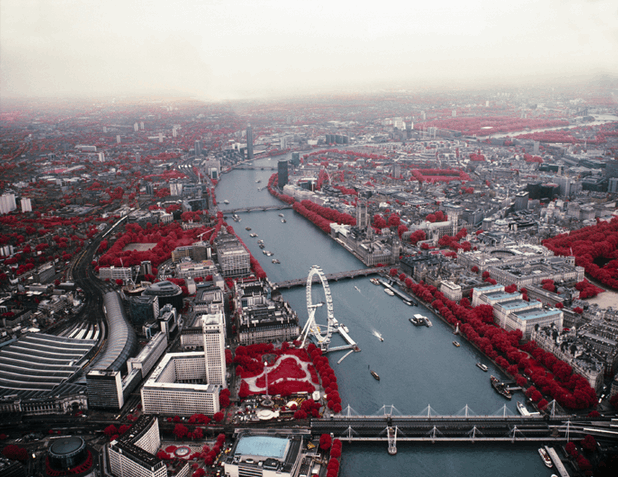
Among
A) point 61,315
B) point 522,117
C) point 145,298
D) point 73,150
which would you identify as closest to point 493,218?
point 145,298

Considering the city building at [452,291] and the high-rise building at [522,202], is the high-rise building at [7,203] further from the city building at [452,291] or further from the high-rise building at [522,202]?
the high-rise building at [522,202]

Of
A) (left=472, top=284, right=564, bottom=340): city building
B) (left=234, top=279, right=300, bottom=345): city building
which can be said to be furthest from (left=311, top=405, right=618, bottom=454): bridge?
(left=234, top=279, right=300, bottom=345): city building

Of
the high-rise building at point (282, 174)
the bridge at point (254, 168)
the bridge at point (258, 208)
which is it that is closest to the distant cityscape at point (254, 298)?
the high-rise building at point (282, 174)

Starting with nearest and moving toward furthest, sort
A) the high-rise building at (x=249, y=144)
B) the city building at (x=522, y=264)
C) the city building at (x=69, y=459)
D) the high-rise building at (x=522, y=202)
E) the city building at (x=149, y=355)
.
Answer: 1. the city building at (x=69, y=459)
2. the city building at (x=149, y=355)
3. the city building at (x=522, y=264)
4. the high-rise building at (x=522, y=202)
5. the high-rise building at (x=249, y=144)

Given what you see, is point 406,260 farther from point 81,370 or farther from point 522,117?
point 522,117

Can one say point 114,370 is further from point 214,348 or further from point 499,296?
point 499,296

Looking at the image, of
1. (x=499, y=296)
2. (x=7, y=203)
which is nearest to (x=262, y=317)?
(x=499, y=296)
